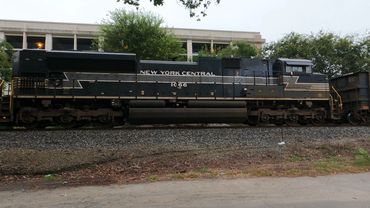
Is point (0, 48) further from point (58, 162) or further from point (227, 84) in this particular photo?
point (58, 162)

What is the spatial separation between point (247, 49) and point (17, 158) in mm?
39917

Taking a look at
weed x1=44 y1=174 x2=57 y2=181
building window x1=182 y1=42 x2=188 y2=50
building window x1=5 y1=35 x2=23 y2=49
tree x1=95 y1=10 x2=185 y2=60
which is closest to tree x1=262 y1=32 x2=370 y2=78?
tree x1=95 y1=10 x2=185 y2=60

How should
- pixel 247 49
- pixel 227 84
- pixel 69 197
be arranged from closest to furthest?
pixel 69 197
pixel 227 84
pixel 247 49

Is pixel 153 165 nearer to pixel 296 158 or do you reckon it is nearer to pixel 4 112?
pixel 296 158

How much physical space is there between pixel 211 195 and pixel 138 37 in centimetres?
3082

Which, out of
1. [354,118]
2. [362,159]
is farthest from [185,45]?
[362,159]

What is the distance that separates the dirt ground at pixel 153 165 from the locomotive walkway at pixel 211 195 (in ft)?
2.23

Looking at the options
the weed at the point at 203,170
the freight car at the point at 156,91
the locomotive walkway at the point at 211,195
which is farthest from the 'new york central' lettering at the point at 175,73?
the locomotive walkway at the point at 211,195

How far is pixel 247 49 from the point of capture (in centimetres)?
4828

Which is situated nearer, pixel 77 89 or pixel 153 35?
pixel 77 89

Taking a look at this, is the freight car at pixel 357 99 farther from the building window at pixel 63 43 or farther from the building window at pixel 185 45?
the building window at pixel 63 43

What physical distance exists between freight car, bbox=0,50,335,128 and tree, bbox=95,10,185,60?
643 inches

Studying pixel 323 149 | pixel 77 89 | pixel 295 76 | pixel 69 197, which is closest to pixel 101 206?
pixel 69 197

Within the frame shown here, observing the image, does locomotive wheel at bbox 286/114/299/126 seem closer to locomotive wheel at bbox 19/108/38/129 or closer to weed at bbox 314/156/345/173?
weed at bbox 314/156/345/173
